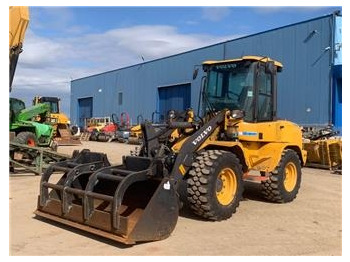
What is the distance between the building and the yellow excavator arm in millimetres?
11857

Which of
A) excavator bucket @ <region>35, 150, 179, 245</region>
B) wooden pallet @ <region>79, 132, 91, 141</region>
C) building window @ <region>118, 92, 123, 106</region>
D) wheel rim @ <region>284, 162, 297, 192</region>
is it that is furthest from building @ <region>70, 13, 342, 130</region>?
excavator bucket @ <region>35, 150, 179, 245</region>

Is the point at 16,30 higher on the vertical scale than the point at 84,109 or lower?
higher

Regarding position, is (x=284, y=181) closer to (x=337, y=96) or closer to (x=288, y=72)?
(x=337, y=96)

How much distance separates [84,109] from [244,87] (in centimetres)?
4175

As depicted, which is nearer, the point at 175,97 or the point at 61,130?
the point at 61,130

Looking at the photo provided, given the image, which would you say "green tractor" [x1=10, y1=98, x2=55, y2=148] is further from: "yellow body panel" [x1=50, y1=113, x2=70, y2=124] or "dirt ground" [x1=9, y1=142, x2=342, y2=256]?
"dirt ground" [x1=9, y1=142, x2=342, y2=256]

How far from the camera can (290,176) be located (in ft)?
30.0

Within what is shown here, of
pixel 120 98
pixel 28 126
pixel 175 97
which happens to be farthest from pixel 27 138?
pixel 120 98

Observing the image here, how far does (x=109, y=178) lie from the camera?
20.3 feet

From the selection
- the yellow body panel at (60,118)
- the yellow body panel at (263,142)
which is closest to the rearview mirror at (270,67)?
the yellow body panel at (263,142)

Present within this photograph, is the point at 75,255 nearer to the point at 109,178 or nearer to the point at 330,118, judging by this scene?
the point at 109,178

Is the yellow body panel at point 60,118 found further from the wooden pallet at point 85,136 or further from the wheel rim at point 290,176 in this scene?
the wheel rim at point 290,176

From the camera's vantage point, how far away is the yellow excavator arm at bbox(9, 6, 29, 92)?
1048 centimetres
